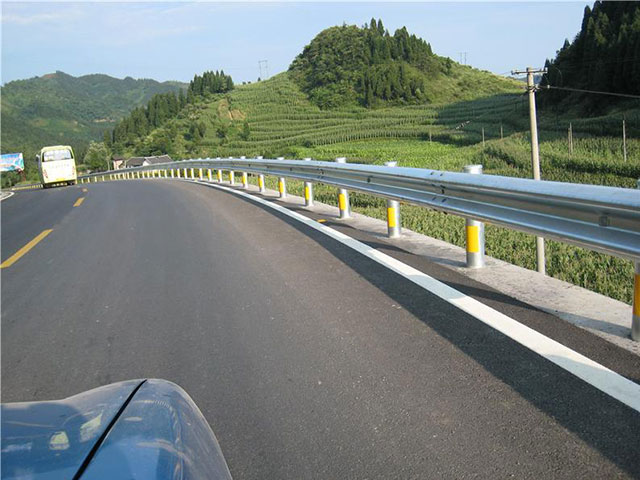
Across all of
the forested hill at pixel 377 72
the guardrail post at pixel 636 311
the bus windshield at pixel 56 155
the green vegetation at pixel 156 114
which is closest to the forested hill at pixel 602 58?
the bus windshield at pixel 56 155

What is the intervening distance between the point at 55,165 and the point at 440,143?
64.7 m

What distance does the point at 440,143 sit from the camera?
305 feet

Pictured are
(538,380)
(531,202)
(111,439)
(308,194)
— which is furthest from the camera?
(308,194)

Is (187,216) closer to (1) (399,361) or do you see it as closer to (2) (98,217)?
(2) (98,217)

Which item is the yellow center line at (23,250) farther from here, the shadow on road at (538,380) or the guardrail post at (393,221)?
the shadow on road at (538,380)

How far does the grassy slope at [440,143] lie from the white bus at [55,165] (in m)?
25.4

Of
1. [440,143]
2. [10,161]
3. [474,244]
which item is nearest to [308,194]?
[474,244]

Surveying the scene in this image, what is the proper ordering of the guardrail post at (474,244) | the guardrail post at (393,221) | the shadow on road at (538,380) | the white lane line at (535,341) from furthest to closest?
the guardrail post at (393,221), the guardrail post at (474,244), the white lane line at (535,341), the shadow on road at (538,380)

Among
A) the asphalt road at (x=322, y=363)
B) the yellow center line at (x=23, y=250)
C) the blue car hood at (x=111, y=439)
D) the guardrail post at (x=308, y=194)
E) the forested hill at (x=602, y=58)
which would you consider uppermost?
the forested hill at (x=602, y=58)

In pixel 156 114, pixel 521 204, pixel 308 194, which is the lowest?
pixel 308 194

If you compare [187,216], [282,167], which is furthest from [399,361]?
[282,167]

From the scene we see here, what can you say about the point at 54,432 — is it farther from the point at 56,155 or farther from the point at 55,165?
the point at 56,155

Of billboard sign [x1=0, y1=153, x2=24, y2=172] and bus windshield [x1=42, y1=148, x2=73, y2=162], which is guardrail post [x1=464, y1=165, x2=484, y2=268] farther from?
billboard sign [x1=0, y1=153, x2=24, y2=172]

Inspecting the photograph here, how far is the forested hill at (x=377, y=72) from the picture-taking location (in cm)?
14725
